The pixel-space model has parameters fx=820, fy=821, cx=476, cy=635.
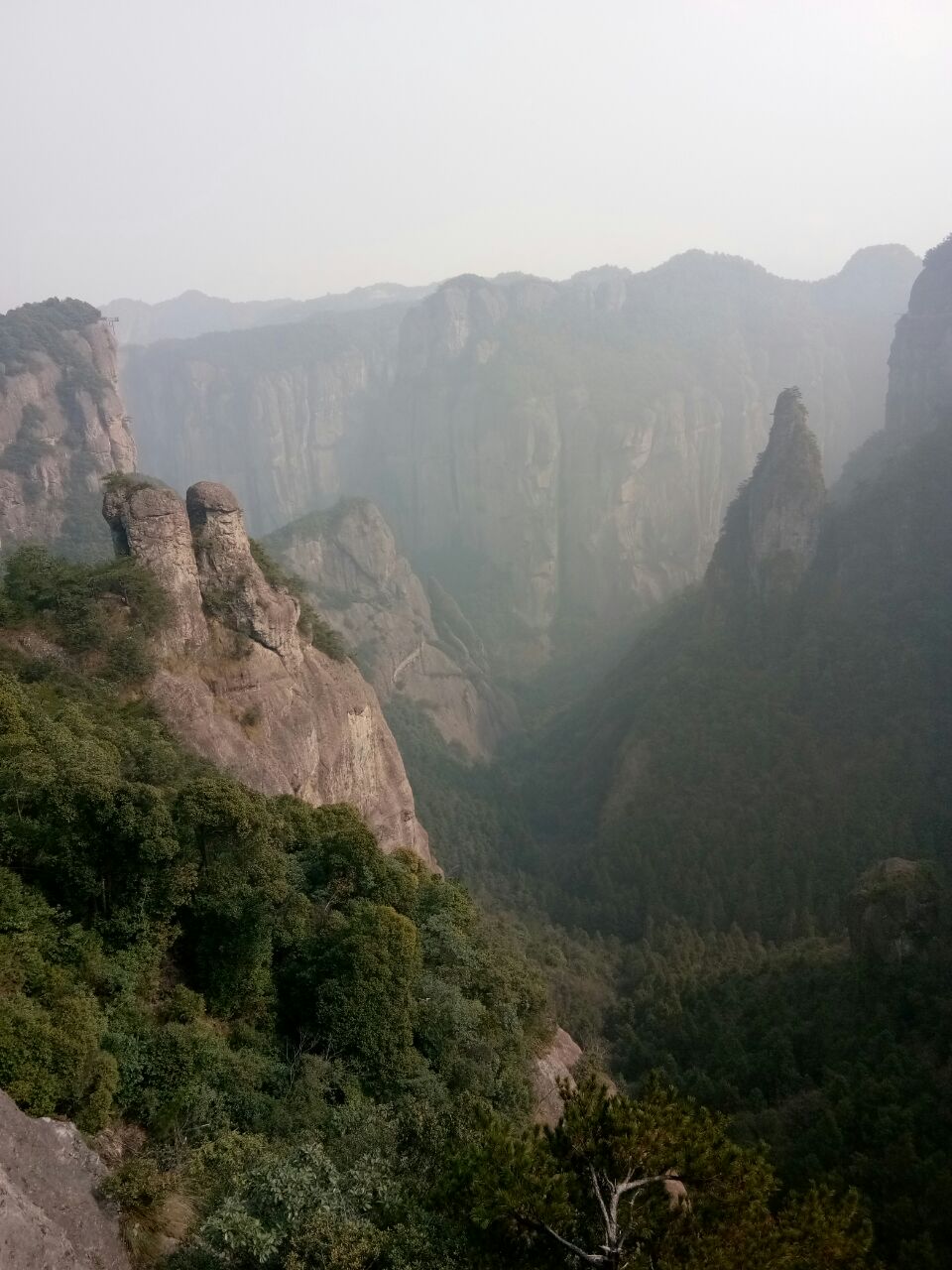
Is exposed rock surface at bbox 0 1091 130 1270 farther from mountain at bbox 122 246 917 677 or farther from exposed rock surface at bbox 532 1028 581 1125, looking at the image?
mountain at bbox 122 246 917 677

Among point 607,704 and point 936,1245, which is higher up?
point 936,1245

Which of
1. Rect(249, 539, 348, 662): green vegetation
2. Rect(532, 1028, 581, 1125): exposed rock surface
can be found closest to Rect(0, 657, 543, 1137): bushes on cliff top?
Rect(532, 1028, 581, 1125): exposed rock surface

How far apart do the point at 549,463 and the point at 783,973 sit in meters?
128

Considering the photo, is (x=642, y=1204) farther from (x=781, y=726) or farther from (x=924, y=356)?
(x=924, y=356)

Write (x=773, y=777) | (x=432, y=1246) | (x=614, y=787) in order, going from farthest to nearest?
(x=614, y=787) → (x=773, y=777) → (x=432, y=1246)

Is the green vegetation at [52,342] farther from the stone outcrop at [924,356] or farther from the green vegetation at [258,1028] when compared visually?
the stone outcrop at [924,356]

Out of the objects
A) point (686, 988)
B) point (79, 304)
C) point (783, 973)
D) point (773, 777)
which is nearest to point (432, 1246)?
point (783, 973)

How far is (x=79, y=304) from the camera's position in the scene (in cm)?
9331

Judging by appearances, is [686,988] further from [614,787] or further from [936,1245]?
[614,787]

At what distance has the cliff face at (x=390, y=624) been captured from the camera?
94625 mm

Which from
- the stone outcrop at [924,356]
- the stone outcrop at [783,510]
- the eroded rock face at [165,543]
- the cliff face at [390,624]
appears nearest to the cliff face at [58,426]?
the cliff face at [390,624]

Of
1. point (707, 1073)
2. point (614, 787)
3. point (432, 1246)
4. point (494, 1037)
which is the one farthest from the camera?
point (614, 787)

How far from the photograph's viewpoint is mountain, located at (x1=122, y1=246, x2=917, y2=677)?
492 feet

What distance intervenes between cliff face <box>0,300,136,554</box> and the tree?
70828mm
